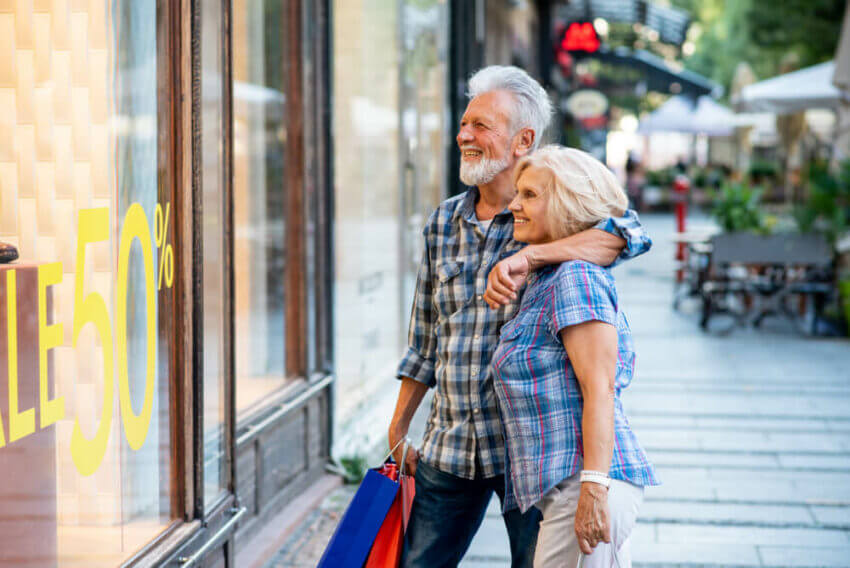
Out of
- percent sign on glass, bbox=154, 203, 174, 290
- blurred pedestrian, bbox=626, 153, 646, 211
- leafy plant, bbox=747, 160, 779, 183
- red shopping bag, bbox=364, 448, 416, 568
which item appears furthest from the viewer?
leafy plant, bbox=747, 160, 779, 183

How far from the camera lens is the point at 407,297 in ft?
26.0

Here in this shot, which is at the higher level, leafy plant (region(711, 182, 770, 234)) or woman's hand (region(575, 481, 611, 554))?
leafy plant (region(711, 182, 770, 234))

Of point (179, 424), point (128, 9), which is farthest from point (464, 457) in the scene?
point (128, 9)

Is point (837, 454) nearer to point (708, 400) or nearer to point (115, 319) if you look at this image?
point (708, 400)

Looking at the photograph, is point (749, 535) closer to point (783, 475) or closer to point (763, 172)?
point (783, 475)

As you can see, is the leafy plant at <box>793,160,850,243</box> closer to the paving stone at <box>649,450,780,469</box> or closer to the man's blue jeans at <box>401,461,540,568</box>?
the paving stone at <box>649,450,780,469</box>

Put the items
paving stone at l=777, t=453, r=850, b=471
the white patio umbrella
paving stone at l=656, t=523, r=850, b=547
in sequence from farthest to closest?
1. the white patio umbrella
2. paving stone at l=777, t=453, r=850, b=471
3. paving stone at l=656, t=523, r=850, b=547

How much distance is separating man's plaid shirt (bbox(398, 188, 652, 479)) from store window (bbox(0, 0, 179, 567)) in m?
0.83

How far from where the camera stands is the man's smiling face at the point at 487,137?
2.65 m

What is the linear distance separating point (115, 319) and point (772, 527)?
339 cm

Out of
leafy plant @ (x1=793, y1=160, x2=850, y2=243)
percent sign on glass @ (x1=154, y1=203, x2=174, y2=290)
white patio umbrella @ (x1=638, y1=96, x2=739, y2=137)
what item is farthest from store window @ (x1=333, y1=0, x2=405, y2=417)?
white patio umbrella @ (x1=638, y1=96, x2=739, y2=137)

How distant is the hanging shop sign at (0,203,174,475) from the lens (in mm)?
2414

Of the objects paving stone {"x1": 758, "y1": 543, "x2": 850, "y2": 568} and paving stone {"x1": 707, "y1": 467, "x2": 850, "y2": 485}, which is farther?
paving stone {"x1": 707, "y1": 467, "x2": 850, "y2": 485}

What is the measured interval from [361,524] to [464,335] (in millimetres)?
526
